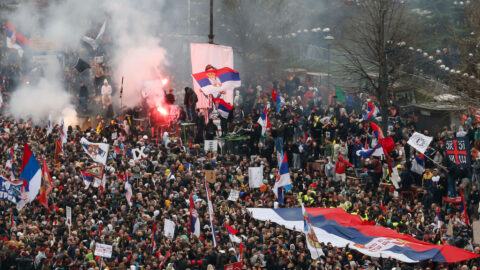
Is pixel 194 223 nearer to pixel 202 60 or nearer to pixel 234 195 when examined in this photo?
pixel 234 195

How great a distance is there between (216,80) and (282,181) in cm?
815

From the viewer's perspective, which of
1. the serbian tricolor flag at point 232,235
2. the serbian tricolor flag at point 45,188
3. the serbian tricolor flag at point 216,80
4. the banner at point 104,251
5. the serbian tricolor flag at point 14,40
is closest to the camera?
the banner at point 104,251

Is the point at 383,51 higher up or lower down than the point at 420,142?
higher up

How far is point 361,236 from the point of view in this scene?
66.0 ft

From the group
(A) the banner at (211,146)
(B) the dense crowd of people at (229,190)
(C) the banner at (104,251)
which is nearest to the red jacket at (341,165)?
(B) the dense crowd of people at (229,190)

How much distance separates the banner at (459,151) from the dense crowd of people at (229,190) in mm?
548

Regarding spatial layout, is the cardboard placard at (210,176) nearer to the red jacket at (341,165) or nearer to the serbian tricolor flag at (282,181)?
the serbian tricolor flag at (282,181)

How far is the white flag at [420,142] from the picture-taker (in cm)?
2215

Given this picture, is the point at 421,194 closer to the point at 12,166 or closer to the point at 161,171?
the point at 161,171

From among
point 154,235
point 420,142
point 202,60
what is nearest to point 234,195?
point 154,235

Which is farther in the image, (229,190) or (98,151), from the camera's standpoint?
(98,151)

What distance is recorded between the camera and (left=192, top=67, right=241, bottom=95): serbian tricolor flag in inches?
1168

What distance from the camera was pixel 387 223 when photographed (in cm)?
2116

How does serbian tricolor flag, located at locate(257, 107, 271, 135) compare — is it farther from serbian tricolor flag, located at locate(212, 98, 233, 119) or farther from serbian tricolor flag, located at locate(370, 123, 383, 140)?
serbian tricolor flag, located at locate(370, 123, 383, 140)
